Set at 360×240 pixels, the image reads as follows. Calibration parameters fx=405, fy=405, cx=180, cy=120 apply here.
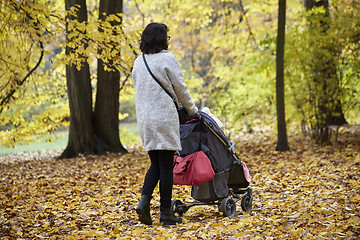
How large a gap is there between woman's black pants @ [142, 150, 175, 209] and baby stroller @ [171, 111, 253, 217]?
0.25 metres

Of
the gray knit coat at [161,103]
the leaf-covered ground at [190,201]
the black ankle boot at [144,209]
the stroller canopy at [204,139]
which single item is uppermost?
the gray knit coat at [161,103]

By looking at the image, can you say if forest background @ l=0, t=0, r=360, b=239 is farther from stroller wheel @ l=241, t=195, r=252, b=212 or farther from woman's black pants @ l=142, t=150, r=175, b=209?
woman's black pants @ l=142, t=150, r=175, b=209

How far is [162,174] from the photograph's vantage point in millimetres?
3855

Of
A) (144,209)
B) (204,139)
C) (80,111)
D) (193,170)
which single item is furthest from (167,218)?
(80,111)

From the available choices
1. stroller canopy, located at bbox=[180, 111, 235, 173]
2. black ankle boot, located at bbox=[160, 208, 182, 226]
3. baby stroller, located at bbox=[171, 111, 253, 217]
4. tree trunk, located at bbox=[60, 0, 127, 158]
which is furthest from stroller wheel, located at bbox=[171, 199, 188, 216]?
tree trunk, located at bbox=[60, 0, 127, 158]

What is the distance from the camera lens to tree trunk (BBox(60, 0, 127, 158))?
9914 millimetres

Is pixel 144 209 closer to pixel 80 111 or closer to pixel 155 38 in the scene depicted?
pixel 155 38

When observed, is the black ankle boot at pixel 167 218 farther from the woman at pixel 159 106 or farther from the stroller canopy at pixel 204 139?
the stroller canopy at pixel 204 139

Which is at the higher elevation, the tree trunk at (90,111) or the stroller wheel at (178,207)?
the tree trunk at (90,111)

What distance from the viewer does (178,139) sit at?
376cm

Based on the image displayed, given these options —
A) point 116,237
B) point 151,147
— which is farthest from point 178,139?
point 116,237

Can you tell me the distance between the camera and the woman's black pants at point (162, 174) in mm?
3834

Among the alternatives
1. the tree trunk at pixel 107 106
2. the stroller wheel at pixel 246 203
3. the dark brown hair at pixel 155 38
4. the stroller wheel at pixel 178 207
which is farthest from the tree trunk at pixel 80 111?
the dark brown hair at pixel 155 38

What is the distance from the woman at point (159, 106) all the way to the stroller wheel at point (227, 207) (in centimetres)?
51
